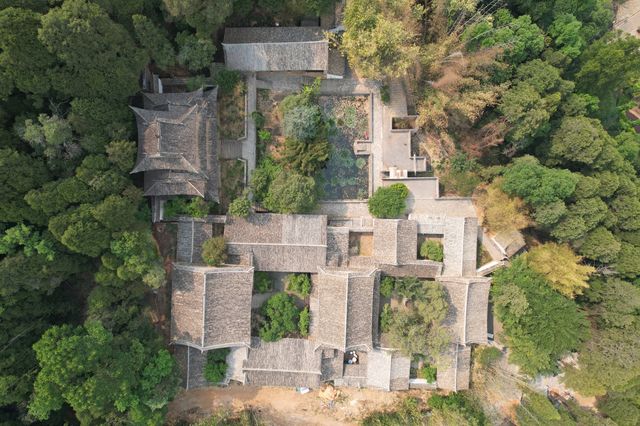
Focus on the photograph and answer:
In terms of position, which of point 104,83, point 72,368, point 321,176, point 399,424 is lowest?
point 399,424

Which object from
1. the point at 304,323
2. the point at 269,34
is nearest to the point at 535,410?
the point at 304,323

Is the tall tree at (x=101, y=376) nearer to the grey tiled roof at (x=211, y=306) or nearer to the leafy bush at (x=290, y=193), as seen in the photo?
the grey tiled roof at (x=211, y=306)

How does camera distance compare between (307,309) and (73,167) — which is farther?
(307,309)

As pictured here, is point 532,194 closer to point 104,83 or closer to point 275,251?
point 275,251

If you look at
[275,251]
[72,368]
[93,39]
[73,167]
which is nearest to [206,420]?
[72,368]

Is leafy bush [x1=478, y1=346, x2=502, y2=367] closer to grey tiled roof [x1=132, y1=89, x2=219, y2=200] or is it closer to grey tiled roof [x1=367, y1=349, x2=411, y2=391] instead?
grey tiled roof [x1=367, y1=349, x2=411, y2=391]

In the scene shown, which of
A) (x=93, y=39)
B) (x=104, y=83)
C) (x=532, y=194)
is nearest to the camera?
(x=93, y=39)

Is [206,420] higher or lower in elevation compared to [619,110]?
lower
